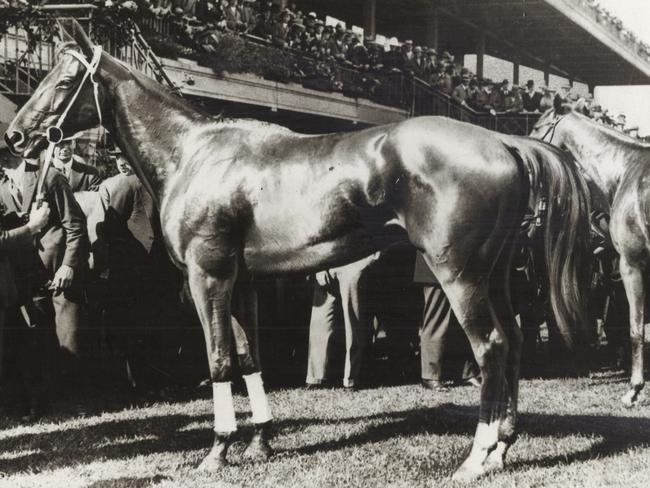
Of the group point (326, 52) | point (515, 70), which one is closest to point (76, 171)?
point (326, 52)

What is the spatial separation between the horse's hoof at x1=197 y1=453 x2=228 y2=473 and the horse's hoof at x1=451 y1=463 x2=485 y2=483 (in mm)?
1288

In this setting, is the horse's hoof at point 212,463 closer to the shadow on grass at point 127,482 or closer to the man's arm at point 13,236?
the shadow on grass at point 127,482

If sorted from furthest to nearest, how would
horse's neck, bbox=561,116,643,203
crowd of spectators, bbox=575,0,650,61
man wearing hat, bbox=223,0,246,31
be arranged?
crowd of spectators, bbox=575,0,650,61 → man wearing hat, bbox=223,0,246,31 → horse's neck, bbox=561,116,643,203

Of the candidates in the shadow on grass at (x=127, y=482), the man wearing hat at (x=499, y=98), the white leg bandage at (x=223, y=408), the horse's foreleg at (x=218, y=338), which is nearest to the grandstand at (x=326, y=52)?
the man wearing hat at (x=499, y=98)

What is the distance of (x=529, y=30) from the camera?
22016mm

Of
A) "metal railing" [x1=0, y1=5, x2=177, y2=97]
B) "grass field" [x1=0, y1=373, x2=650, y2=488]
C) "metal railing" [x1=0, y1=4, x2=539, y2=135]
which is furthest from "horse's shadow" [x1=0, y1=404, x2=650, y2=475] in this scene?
"metal railing" [x1=0, y1=5, x2=177, y2=97]

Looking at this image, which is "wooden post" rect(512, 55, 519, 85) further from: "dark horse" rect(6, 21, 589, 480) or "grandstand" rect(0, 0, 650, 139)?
"dark horse" rect(6, 21, 589, 480)

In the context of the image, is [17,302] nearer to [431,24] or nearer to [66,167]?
[66,167]

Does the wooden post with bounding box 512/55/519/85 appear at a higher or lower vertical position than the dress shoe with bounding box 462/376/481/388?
higher

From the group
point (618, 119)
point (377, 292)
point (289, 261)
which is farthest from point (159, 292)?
point (618, 119)

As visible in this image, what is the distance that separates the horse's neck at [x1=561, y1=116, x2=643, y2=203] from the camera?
7133mm

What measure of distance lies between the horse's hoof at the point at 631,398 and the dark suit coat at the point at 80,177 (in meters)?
5.04

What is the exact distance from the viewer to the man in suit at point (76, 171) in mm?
6907

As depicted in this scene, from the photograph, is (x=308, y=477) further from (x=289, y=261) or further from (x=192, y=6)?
(x=192, y=6)
